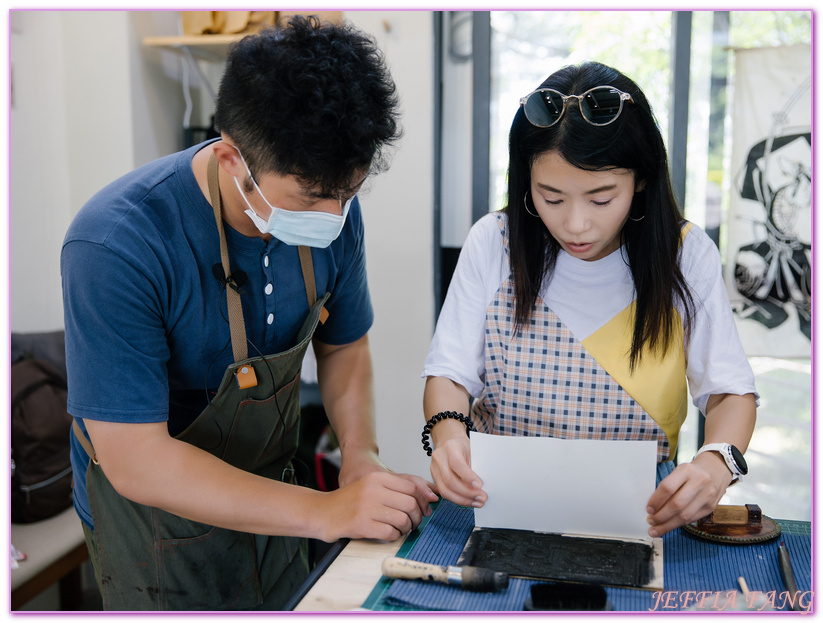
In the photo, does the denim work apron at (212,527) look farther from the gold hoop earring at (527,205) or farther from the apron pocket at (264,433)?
the gold hoop earring at (527,205)

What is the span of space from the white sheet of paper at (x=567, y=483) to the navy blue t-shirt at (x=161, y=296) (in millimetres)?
446

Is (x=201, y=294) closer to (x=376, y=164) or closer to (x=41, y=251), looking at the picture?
(x=376, y=164)

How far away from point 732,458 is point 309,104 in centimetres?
81

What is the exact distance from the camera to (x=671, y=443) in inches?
50.8

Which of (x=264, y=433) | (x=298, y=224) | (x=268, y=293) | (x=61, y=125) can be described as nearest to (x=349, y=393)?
(x=264, y=433)

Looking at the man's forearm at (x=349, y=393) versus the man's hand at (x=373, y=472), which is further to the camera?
the man's forearm at (x=349, y=393)

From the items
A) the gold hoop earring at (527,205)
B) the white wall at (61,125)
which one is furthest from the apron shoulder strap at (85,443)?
the white wall at (61,125)

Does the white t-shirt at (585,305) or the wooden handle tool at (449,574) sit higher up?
the white t-shirt at (585,305)

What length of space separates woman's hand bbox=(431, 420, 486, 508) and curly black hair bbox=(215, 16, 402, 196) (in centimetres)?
45

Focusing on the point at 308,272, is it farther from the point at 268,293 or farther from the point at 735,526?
the point at 735,526

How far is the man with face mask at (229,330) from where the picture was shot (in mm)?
954

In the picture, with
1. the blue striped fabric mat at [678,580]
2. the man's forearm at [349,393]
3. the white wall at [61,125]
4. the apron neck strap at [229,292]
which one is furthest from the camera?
the white wall at [61,125]

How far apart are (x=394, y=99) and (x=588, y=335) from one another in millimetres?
575

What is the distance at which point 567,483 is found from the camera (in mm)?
1014
